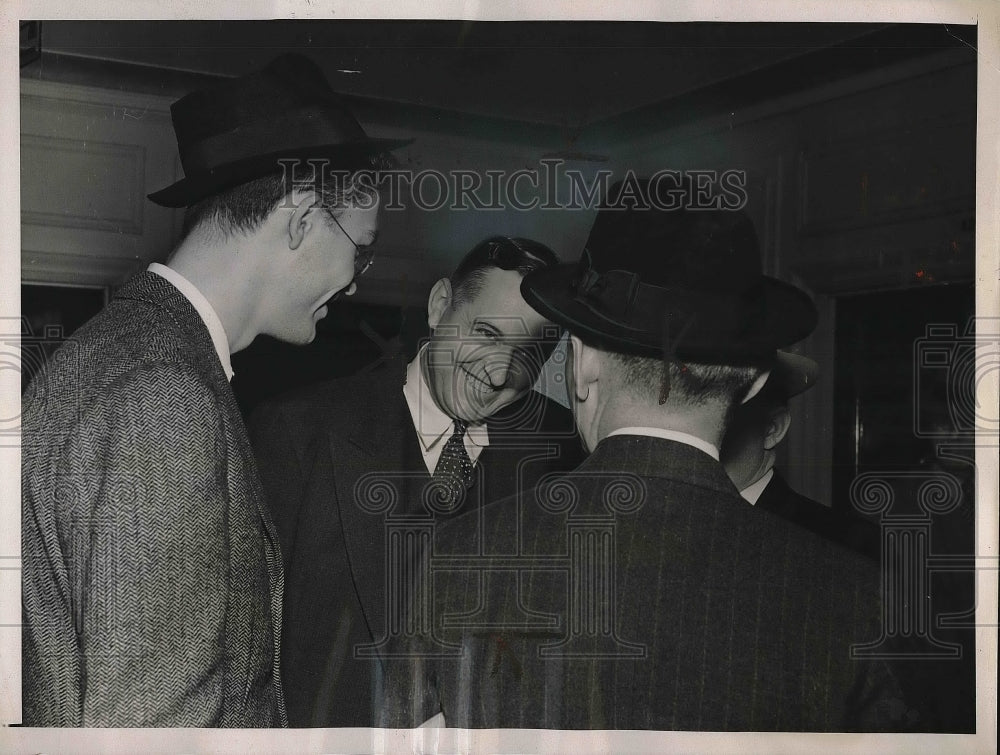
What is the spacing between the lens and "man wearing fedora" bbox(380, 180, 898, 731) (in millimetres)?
1796

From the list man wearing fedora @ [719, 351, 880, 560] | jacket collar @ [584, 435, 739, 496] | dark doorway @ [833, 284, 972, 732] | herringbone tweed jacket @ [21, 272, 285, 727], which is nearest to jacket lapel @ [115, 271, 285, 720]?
herringbone tweed jacket @ [21, 272, 285, 727]

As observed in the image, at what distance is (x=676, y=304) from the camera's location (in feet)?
5.92

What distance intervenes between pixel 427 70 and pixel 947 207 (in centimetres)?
112

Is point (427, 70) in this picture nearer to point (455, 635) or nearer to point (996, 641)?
point (455, 635)

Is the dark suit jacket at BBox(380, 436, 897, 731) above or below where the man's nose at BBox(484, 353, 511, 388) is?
below

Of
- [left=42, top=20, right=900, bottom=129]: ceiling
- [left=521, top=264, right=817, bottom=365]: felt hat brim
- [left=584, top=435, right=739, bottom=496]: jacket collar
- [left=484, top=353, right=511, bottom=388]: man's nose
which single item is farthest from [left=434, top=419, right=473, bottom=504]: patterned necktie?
[left=42, top=20, right=900, bottom=129]: ceiling

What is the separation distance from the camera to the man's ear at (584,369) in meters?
1.82

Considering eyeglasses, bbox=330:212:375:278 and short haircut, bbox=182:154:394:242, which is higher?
short haircut, bbox=182:154:394:242

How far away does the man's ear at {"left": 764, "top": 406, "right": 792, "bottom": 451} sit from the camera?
5.95 feet

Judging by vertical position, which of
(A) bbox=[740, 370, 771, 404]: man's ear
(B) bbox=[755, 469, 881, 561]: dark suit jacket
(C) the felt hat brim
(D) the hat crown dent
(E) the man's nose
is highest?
(D) the hat crown dent

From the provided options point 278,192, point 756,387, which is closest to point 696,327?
point 756,387

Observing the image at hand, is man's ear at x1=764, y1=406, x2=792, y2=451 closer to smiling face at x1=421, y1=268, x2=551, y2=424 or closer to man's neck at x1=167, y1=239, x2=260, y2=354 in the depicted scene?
smiling face at x1=421, y1=268, x2=551, y2=424

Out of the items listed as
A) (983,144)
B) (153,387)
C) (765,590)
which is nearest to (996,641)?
(765,590)

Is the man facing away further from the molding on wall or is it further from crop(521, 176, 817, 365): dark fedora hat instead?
the molding on wall
